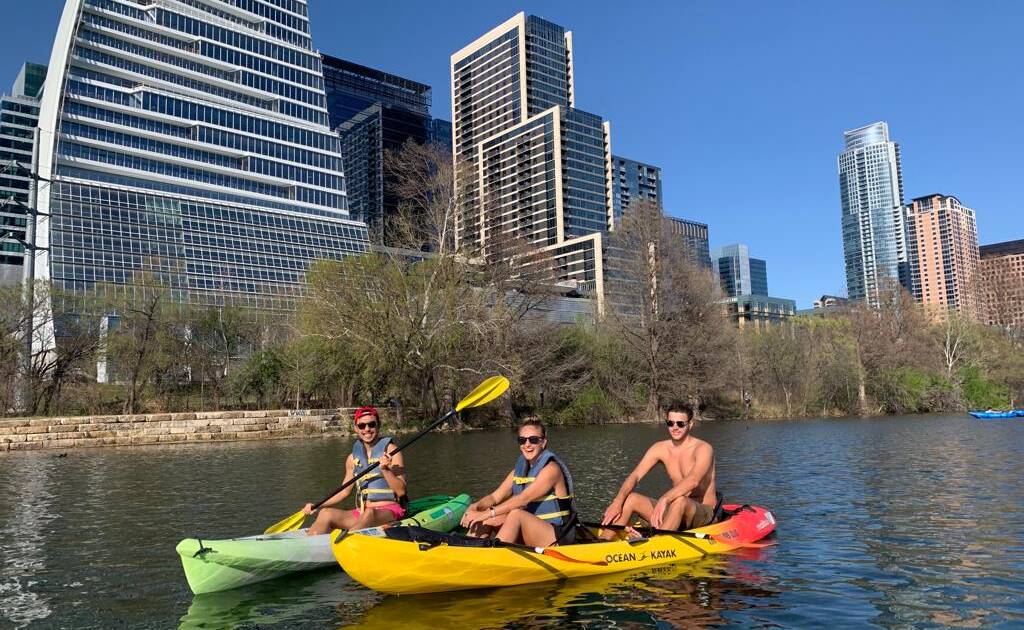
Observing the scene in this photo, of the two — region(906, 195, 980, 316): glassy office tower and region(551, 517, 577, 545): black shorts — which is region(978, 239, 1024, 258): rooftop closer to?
region(906, 195, 980, 316): glassy office tower

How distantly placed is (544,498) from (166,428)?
92.3 ft

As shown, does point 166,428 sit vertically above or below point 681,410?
below

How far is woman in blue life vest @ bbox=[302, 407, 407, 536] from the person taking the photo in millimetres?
9227

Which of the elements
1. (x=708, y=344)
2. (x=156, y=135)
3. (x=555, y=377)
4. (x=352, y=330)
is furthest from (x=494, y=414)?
(x=156, y=135)

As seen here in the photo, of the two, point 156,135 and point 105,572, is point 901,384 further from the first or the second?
point 156,135

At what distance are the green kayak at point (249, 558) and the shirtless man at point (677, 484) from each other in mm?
3160

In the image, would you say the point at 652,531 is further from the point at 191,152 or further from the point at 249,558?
the point at 191,152

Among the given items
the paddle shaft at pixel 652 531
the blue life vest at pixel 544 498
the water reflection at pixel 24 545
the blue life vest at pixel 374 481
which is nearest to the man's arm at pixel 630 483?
the paddle shaft at pixel 652 531

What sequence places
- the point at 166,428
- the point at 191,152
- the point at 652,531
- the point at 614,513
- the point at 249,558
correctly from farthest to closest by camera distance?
the point at 191,152 → the point at 166,428 → the point at 614,513 → the point at 652,531 → the point at 249,558

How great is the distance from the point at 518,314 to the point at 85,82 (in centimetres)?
6735

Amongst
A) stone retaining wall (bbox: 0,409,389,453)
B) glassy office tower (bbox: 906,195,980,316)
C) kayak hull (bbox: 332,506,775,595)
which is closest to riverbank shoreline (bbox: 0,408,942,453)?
stone retaining wall (bbox: 0,409,389,453)

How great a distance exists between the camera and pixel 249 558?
8070 mm

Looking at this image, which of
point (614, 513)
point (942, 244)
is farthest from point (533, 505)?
point (942, 244)

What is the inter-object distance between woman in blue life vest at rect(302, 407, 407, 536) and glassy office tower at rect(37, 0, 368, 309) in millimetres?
60811
